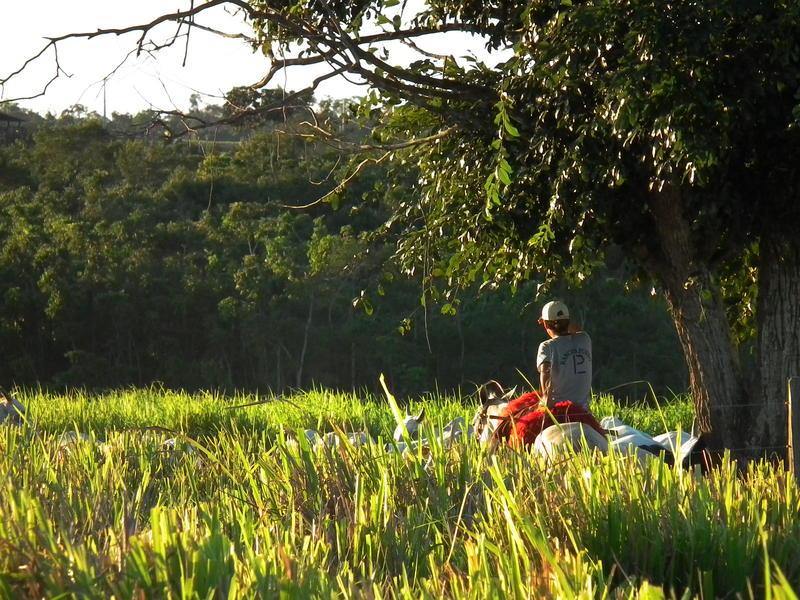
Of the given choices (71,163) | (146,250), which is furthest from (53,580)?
(71,163)

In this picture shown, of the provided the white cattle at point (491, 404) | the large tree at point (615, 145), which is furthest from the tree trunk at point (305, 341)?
the white cattle at point (491, 404)

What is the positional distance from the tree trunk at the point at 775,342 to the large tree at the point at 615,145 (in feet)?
0.04

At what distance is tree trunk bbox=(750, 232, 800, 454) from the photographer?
31.0ft

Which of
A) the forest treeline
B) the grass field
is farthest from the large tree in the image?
the forest treeline

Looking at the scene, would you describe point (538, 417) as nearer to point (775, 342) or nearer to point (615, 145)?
point (615, 145)

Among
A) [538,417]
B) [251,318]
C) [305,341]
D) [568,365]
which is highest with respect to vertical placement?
[568,365]

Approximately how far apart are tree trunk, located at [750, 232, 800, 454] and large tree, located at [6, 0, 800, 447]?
0.01 m

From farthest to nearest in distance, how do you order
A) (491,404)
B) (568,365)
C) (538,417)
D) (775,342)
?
(775,342)
(568,365)
(538,417)
(491,404)

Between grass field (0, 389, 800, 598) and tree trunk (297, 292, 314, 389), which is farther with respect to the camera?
tree trunk (297, 292, 314, 389)

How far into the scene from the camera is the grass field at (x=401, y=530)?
2748 millimetres

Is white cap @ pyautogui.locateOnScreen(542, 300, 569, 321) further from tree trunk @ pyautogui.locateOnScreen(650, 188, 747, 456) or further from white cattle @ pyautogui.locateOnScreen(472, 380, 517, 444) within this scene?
tree trunk @ pyautogui.locateOnScreen(650, 188, 747, 456)

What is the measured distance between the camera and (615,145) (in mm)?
8391

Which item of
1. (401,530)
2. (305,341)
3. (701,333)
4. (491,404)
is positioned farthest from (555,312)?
(305,341)

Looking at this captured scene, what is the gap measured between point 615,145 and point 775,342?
2.32 meters
